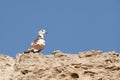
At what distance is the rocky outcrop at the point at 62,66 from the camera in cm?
1049

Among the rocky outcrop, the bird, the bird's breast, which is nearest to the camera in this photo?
the rocky outcrop

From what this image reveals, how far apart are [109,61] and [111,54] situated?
37 centimetres

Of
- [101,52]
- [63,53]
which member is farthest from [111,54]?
[63,53]

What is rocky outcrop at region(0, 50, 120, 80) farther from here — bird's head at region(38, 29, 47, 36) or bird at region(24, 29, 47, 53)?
bird's head at region(38, 29, 47, 36)

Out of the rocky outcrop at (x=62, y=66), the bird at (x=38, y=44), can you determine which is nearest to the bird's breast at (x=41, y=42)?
the bird at (x=38, y=44)

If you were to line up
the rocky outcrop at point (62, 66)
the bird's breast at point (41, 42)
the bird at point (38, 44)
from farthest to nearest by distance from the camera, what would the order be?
1. the bird's breast at point (41, 42)
2. the bird at point (38, 44)
3. the rocky outcrop at point (62, 66)

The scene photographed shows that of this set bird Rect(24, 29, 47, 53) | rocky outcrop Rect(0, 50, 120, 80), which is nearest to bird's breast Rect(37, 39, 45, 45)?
bird Rect(24, 29, 47, 53)

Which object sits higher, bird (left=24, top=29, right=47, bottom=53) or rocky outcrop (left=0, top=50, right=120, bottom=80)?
bird (left=24, top=29, right=47, bottom=53)

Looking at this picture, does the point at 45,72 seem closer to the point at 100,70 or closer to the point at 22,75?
the point at 22,75

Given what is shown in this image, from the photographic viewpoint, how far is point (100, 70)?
10.6m

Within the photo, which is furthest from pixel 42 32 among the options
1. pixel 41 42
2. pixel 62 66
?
pixel 62 66

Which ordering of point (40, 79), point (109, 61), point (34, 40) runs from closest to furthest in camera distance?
point (40, 79), point (109, 61), point (34, 40)

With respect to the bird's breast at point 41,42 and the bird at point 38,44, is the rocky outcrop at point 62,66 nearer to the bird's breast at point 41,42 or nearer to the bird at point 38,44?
the bird at point 38,44

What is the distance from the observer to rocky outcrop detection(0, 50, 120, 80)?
10492mm
